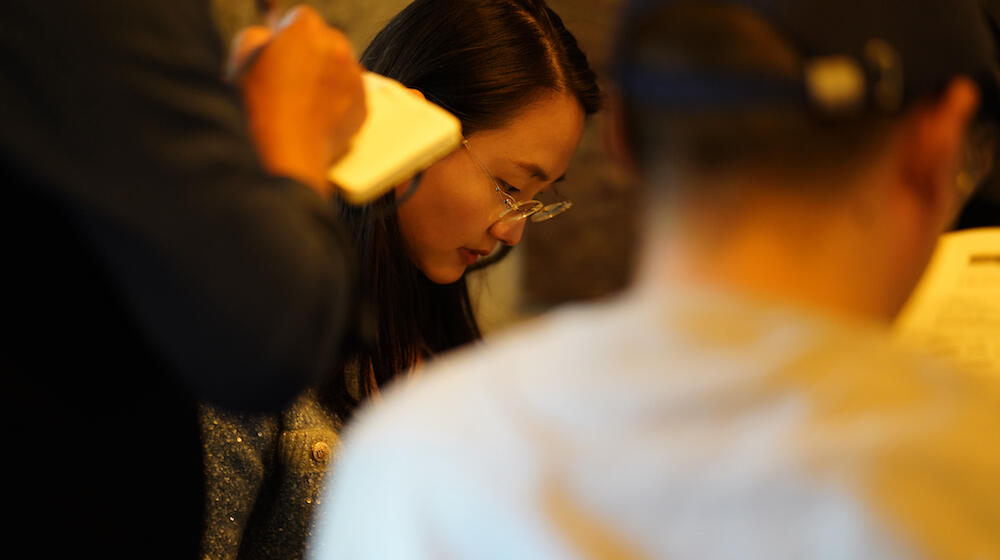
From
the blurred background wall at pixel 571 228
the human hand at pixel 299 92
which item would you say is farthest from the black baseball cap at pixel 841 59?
the blurred background wall at pixel 571 228

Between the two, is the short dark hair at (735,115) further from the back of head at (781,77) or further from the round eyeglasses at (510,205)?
the round eyeglasses at (510,205)

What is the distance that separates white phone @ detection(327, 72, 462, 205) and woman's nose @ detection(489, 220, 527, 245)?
545 millimetres

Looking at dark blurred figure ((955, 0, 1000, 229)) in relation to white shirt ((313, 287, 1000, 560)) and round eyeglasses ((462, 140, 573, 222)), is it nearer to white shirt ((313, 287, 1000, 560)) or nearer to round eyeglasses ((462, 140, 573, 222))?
round eyeglasses ((462, 140, 573, 222))

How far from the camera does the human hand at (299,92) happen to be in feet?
2.52

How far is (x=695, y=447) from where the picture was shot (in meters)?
0.59

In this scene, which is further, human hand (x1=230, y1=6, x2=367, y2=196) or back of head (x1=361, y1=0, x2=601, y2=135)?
back of head (x1=361, y1=0, x2=601, y2=135)

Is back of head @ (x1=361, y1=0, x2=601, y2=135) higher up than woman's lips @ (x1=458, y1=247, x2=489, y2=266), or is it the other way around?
back of head @ (x1=361, y1=0, x2=601, y2=135)

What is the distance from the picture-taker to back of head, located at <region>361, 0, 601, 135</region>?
4.66 feet

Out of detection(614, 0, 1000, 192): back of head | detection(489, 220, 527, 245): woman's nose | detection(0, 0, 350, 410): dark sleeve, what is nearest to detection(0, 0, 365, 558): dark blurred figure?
detection(0, 0, 350, 410): dark sleeve

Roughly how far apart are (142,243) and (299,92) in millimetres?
194

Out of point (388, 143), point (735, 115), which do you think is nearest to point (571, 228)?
point (388, 143)

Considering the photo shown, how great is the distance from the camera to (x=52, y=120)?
646mm

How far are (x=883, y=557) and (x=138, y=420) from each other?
0.55 metres

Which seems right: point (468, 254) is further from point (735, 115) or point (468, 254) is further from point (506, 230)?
point (735, 115)
